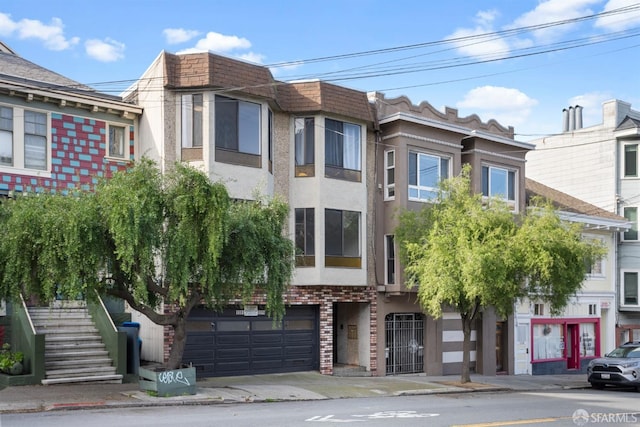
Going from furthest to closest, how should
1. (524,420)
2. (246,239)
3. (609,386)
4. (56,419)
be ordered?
1. (609,386)
2. (246,239)
3. (524,420)
4. (56,419)

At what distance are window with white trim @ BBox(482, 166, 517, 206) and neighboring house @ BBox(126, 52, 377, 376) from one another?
211 inches

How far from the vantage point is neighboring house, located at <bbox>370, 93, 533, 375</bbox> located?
24406 millimetres

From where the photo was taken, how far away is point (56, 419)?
13188 millimetres

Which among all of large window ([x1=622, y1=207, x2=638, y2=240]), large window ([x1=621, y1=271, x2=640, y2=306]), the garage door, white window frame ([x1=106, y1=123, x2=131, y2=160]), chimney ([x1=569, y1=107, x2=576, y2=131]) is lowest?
the garage door

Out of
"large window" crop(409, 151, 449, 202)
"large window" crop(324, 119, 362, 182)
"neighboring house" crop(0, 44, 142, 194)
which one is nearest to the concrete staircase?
"neighboring house" crop(0, 44, 142, 194)

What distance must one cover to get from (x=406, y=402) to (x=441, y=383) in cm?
533

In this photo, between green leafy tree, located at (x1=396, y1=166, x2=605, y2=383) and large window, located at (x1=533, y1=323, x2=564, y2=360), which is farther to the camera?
large window, located at (x1=533, y1=323, x2=564, y2=360)

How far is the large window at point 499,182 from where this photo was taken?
27.3 metres

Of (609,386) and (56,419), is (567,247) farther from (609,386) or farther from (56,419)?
(56,419)

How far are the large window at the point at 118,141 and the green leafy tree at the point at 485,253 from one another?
877 centimetres

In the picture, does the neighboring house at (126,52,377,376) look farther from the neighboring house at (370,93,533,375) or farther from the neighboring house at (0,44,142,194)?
the neighboring house at (0,44,142,194)

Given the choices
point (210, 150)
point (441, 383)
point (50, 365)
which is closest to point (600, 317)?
point (441, 383)

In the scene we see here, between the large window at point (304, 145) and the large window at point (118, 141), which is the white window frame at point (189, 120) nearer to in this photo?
the large window at point (118, 141)

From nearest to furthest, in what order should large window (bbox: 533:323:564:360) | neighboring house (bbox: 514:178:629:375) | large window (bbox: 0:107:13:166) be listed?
1. large window (bbox: 0:107:13:166)
2. neighboring house (bbox: 514:178:629:375)
3. large window (bbox: 533:323:564:360)
